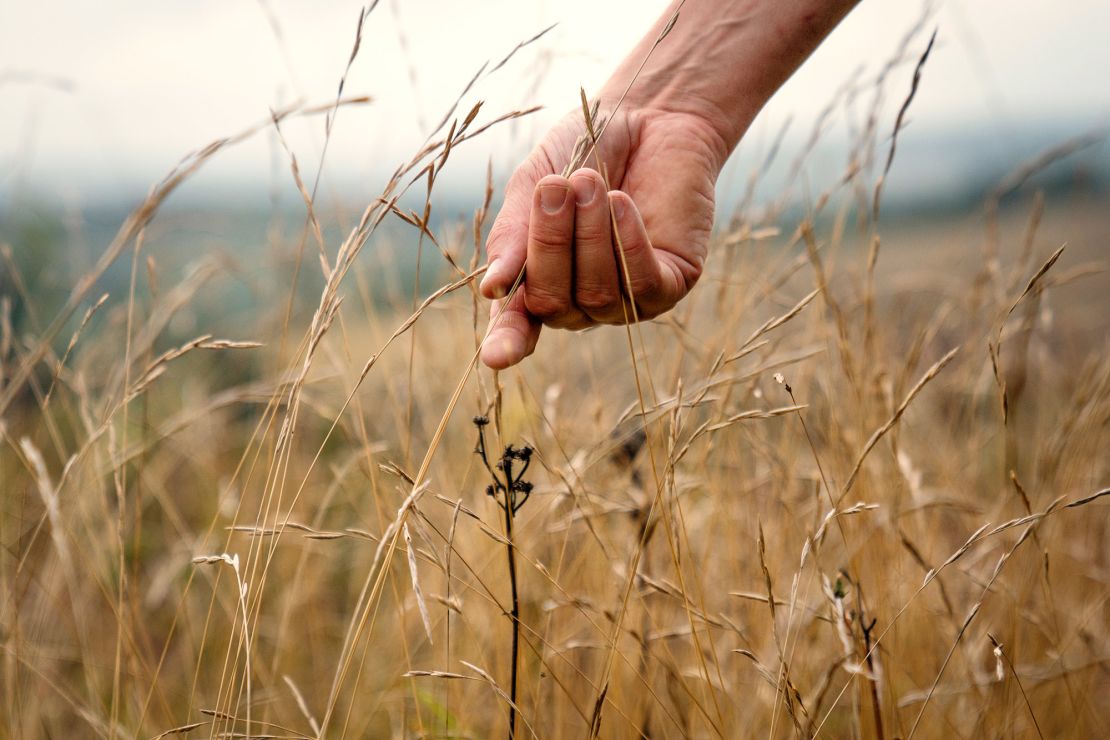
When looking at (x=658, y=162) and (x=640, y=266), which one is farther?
(x=658, y=162)

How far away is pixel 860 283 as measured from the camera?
1363 mm

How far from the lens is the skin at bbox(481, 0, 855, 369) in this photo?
0.86 metres

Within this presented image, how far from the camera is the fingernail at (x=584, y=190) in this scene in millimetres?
781

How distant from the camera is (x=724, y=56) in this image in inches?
42.8

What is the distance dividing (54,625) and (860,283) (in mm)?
2004

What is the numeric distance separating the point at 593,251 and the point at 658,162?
0.30 m

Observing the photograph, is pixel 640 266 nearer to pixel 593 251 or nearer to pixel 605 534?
pixel 593 251

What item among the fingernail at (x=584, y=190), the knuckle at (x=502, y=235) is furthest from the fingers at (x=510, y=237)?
the fingernail at (x=584, y=190)

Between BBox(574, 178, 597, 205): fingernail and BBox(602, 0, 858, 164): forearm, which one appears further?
BBox(602, 0, 858, 164): forearm

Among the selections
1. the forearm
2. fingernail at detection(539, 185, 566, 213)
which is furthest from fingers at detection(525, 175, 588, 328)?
the forearm

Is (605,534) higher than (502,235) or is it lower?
lower

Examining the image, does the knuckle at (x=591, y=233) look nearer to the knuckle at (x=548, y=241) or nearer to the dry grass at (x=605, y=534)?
the knuckle at (x=548, y=241)

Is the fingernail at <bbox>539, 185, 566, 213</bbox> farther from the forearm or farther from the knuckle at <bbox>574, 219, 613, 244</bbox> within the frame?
the forearm

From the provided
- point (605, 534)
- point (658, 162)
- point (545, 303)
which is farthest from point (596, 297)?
point (605, 534)
